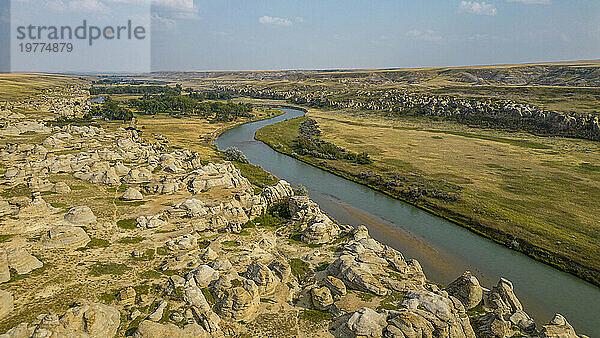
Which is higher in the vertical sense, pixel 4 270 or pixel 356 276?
pixel 4 270

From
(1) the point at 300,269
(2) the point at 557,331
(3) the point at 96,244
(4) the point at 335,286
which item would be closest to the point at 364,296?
(4) the point at 335,286

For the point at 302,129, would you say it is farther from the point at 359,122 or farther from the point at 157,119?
the point at 157,119

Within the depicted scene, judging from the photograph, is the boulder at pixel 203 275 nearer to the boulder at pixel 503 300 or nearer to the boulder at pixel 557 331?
the boulder at pixel 503 300

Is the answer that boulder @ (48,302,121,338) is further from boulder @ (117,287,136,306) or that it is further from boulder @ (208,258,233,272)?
boulder @ (208,258,233,272)

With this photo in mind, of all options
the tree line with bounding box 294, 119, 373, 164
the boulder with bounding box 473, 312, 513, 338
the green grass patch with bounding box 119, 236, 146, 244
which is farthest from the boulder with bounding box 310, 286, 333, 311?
the tree line with bounding box 294, 119, 373, 164

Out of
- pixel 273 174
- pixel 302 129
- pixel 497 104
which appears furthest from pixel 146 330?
pixel 497 104

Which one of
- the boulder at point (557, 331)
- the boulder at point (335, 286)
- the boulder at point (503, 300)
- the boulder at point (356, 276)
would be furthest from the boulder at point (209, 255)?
the boulder at point (557, 331)

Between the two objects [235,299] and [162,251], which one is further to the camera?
[162,251]

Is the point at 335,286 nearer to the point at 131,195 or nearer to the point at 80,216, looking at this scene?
the point at 80,216
